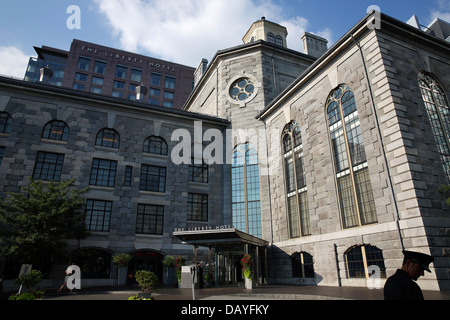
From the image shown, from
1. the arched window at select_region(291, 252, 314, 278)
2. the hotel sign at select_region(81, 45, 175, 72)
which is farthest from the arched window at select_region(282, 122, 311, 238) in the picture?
the hotel sign at select_region(81, 45, 175, 72)

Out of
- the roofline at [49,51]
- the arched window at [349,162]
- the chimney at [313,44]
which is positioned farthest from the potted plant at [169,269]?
the roofline at [49,51]

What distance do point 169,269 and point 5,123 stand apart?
18.1m

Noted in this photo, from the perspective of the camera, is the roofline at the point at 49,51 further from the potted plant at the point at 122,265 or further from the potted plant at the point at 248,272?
the potted plant at the point at 248,272

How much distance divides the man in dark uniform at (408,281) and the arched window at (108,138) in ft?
83.9

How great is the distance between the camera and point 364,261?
16.3m

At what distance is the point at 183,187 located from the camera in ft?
89.4

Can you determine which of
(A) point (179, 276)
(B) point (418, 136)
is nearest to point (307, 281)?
(A) point (179, 276)

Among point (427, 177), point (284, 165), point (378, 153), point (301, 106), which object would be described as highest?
point (301, 106)

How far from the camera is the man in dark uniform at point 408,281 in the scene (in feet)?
12.8
